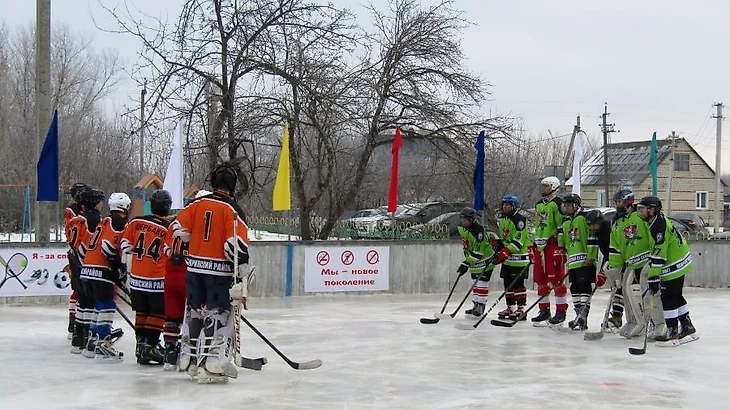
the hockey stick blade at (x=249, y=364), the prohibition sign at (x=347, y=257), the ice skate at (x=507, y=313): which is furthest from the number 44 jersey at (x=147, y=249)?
the prohibition sign at (x=347, y=257)

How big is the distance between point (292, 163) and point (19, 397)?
12.5 m

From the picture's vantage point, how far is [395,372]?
8203mm

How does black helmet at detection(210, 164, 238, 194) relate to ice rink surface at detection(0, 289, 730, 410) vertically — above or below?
above

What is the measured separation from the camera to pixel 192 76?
1753cm

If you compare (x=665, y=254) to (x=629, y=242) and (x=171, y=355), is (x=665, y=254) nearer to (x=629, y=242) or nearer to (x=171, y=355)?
(x=629, y=242)

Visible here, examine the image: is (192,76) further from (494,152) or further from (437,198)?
(437,198)

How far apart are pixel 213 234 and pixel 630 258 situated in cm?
546

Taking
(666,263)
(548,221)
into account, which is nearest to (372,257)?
(548,221)

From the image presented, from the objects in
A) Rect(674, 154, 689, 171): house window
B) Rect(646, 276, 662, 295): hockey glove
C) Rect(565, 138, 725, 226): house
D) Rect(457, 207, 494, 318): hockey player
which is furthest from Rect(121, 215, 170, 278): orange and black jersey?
Rect(674, 154, 689, 171): house window

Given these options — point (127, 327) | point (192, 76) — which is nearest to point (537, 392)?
point (127, 327)

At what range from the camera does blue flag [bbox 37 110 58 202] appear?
45.4 feet

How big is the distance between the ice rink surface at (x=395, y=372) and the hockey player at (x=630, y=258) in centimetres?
35

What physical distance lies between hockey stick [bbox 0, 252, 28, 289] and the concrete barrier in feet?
0.64

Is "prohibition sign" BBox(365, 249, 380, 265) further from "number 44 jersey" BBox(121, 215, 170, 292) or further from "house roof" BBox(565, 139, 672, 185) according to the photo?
"house roof" BBox(565, 139, 672, 185)
